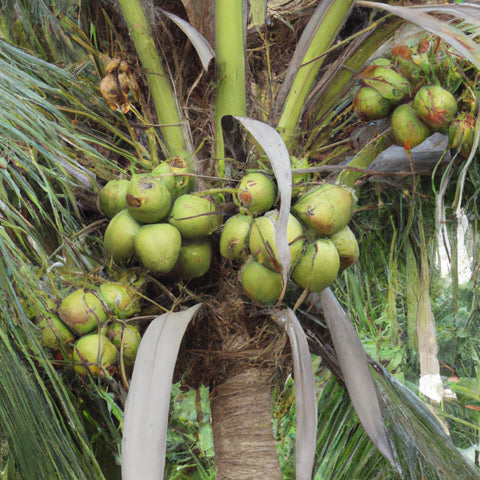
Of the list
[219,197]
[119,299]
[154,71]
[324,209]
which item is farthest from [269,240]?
[154,71]

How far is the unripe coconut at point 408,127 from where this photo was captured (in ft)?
4.34

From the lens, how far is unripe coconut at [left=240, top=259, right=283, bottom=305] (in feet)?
3.82

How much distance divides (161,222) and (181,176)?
0.11 m

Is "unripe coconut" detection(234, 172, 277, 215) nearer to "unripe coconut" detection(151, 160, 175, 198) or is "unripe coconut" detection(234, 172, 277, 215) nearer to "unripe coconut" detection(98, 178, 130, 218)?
"unripe coconut" detection(151, 160, 175, 198)

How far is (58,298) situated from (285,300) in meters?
0.47

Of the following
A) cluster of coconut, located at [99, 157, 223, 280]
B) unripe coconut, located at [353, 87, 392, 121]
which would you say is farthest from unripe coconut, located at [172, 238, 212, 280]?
unripe coconut, located at [353, 87, 392, 121]

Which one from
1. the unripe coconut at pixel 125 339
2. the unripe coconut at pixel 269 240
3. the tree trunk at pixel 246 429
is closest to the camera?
the unripe coconut at pixel 269 240

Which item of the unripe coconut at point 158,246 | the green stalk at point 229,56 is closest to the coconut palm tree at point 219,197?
the green stalk at point 229,56

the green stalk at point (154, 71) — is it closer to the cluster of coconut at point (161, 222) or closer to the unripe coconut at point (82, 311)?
the cluster of coconut at point (161, 222)

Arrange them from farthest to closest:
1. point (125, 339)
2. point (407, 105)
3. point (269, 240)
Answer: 1. point (407, 105)
2. point (125, 339)
3. point (269, 240)

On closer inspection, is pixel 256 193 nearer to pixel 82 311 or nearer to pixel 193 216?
pixel 193 216

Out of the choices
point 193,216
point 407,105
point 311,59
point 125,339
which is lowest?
point 125,339

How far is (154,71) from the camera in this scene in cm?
143

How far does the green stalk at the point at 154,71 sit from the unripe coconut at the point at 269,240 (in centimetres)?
36
